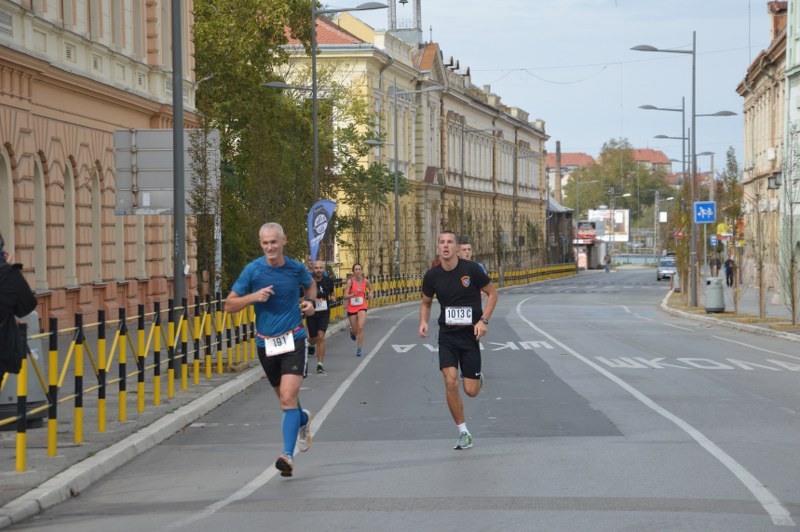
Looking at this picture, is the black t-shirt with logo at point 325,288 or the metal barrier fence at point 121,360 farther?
the black t-shirt with logo at point 325,288

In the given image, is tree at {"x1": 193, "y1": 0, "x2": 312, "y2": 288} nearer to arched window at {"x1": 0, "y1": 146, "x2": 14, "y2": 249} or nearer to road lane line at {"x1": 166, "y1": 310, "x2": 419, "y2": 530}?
arched window at {"x1": 0, "y1": 146, "x2": 14, "y2": 249}

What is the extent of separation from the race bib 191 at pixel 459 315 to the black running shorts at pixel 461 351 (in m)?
0.08

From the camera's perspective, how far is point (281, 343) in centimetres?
1109

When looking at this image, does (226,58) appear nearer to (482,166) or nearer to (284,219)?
(284,219)

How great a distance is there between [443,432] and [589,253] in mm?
153571

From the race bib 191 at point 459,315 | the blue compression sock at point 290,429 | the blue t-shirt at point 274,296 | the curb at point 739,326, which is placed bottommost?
the curb at point 739,326

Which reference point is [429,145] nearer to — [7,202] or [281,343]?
[7,202]

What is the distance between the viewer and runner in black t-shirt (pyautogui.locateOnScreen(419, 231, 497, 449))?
41.4 feet

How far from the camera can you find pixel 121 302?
3444 centimetres

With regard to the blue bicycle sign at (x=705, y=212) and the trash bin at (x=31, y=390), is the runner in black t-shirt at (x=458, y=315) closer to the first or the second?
the trash bin at (x=31, y=390)

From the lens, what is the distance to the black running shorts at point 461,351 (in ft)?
41.6

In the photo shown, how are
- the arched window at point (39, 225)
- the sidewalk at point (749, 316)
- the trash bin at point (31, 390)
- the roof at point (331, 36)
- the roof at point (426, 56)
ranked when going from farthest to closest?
the roof at point (426, 56), the roof at point (331, 36), the sidewalk at point (749, 316), the arched window at point (39, 225), the trash bin at point (31, 390)

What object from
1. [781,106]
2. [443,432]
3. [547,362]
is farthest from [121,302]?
[781,106]

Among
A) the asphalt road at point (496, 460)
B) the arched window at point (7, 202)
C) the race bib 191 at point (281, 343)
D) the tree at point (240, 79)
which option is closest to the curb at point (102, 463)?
the asphalt road at point (496, 460)
